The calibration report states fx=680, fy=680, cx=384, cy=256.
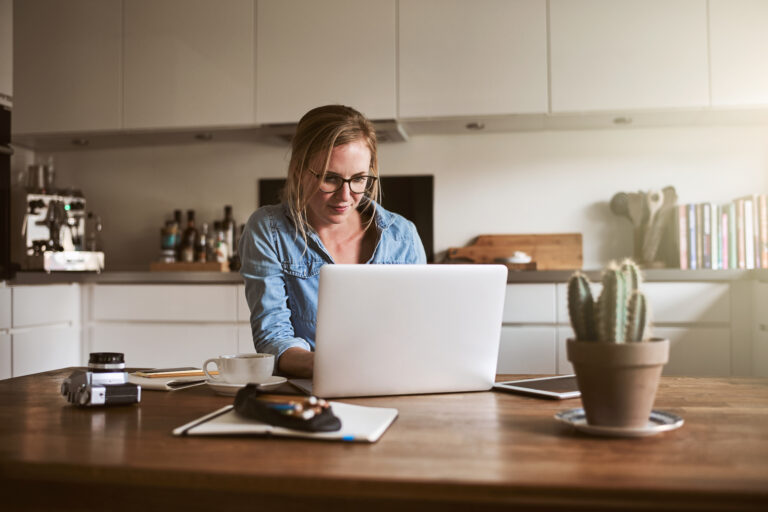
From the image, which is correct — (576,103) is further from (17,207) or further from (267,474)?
(17,207)

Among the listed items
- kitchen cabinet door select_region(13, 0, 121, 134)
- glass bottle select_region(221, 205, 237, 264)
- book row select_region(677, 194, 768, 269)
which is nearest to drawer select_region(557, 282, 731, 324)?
book row select_region(677, 194, 768, 269)

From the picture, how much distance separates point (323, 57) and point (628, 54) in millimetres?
1439

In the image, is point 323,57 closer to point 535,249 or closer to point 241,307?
point 241,307

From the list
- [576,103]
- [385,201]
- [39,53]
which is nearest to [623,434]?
[576,103]

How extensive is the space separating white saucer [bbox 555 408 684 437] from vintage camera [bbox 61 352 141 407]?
2.08 feet

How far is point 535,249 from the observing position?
135 inches

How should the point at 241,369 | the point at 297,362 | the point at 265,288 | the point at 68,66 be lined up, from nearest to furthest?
1. the point at 241,369
2. the point at 297,362
3. the point at 265,288
4. the point at 68,66

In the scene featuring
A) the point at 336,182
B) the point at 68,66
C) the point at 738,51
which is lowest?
the point at 336,182

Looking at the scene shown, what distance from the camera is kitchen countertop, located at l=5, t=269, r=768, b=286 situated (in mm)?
2887

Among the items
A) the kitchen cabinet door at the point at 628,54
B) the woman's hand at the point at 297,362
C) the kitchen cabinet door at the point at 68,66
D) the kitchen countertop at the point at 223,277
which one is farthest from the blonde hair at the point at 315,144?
the kitchen cabinet door at the point at 68,66

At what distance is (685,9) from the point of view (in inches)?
122

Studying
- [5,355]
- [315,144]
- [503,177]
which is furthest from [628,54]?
[5,355]

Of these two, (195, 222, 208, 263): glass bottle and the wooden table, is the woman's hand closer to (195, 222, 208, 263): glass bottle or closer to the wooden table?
the wooden table

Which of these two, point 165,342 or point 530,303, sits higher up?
point 530,303
